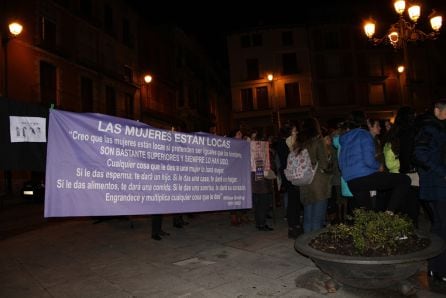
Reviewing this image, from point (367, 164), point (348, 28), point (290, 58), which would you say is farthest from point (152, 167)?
point (348, 28)

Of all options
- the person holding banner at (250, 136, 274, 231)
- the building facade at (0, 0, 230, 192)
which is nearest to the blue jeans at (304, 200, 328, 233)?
the person holding banner at (250, 136, 274, 231)

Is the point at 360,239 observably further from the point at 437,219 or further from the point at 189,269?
the point at 189,269

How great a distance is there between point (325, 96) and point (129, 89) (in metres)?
22.8

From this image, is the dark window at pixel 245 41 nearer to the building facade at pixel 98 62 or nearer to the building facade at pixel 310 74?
the building facade at pixel 310 74

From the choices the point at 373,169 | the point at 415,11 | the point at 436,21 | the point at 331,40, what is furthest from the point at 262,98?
the point at 373,169

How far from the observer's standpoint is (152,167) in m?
5.15

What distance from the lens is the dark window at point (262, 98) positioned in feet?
138

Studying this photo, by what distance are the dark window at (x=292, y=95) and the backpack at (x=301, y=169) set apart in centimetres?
3642

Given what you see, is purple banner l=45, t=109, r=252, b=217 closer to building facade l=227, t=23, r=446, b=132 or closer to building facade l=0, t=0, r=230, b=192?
building facade l=0, t=0, r=230, b=192

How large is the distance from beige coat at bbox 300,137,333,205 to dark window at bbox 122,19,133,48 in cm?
2741

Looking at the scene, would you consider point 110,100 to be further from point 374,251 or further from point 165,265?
point 374,251

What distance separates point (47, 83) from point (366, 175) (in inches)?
850

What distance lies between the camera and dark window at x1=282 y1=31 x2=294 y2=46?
42.1m

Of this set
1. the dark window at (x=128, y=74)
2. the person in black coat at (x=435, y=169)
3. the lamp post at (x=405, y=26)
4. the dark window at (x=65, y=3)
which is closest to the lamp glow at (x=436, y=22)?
the lamp post at (x=405, y=26)
